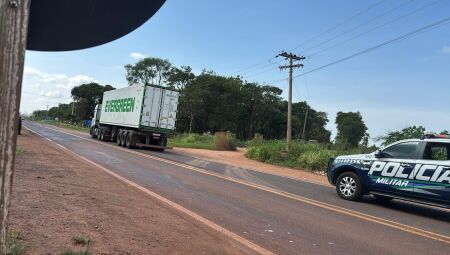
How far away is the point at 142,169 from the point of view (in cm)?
1587

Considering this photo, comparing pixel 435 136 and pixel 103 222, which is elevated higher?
pixel 435 136

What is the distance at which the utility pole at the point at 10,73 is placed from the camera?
1.91 m

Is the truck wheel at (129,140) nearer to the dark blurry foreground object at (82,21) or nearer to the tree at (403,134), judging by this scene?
the tree at (403,134)

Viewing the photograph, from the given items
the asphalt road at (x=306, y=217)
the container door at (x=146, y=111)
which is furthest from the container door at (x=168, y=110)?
the asphalt road at (x=306, y=217)

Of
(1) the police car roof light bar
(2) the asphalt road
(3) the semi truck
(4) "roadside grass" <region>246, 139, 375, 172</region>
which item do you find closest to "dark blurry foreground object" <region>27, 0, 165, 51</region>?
(2) the asphalt road

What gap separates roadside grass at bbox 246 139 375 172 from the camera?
25763mm

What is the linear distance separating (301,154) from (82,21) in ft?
87.4

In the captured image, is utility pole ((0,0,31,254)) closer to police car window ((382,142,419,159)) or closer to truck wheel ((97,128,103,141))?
police car window ((382,142,419,159))

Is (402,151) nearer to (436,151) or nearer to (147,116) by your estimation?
(436,151)

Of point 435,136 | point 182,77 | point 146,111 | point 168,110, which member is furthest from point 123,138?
point 182,77

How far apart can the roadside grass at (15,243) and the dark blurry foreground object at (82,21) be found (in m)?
2.97

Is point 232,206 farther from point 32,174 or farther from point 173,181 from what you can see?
point 32,174

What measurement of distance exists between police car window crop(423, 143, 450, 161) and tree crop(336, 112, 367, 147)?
86151mm

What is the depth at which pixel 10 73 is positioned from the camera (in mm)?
1948
